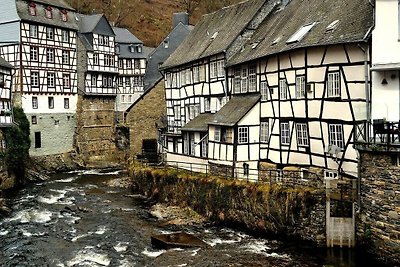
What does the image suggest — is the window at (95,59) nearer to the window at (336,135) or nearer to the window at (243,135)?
the window at (243,135)

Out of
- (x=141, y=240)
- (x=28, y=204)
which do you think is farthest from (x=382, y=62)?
(x=28, y=204)

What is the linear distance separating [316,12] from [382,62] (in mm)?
7713

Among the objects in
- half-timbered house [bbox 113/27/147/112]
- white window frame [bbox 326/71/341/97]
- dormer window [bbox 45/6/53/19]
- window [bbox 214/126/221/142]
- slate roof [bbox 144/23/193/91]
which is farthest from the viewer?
half-timbered house [bbox 113/27/147/112]

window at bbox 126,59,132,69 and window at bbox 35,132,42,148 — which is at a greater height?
window at bbox 126,59,132,69

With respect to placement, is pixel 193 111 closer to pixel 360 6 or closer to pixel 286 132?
pixel 286 132

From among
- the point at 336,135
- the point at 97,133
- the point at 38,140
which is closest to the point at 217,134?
the point at 336,135

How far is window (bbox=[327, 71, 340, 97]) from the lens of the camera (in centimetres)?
2200

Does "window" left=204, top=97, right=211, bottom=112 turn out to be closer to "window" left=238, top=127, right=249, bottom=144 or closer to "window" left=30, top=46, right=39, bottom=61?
"window" left=238, top=127, right=249, bottom=144

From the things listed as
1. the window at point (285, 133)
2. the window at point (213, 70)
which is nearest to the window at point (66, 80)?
the window at point (213, 70)

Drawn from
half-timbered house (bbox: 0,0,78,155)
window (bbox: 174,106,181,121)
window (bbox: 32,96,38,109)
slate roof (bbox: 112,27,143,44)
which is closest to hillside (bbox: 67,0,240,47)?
slate roof (bbox: 112,27,143,44)

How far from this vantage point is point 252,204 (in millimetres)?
23047

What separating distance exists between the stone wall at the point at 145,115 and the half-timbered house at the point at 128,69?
1521cm

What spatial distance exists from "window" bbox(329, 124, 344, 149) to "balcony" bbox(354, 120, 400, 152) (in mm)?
2389

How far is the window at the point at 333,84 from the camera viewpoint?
22000 millimetres
